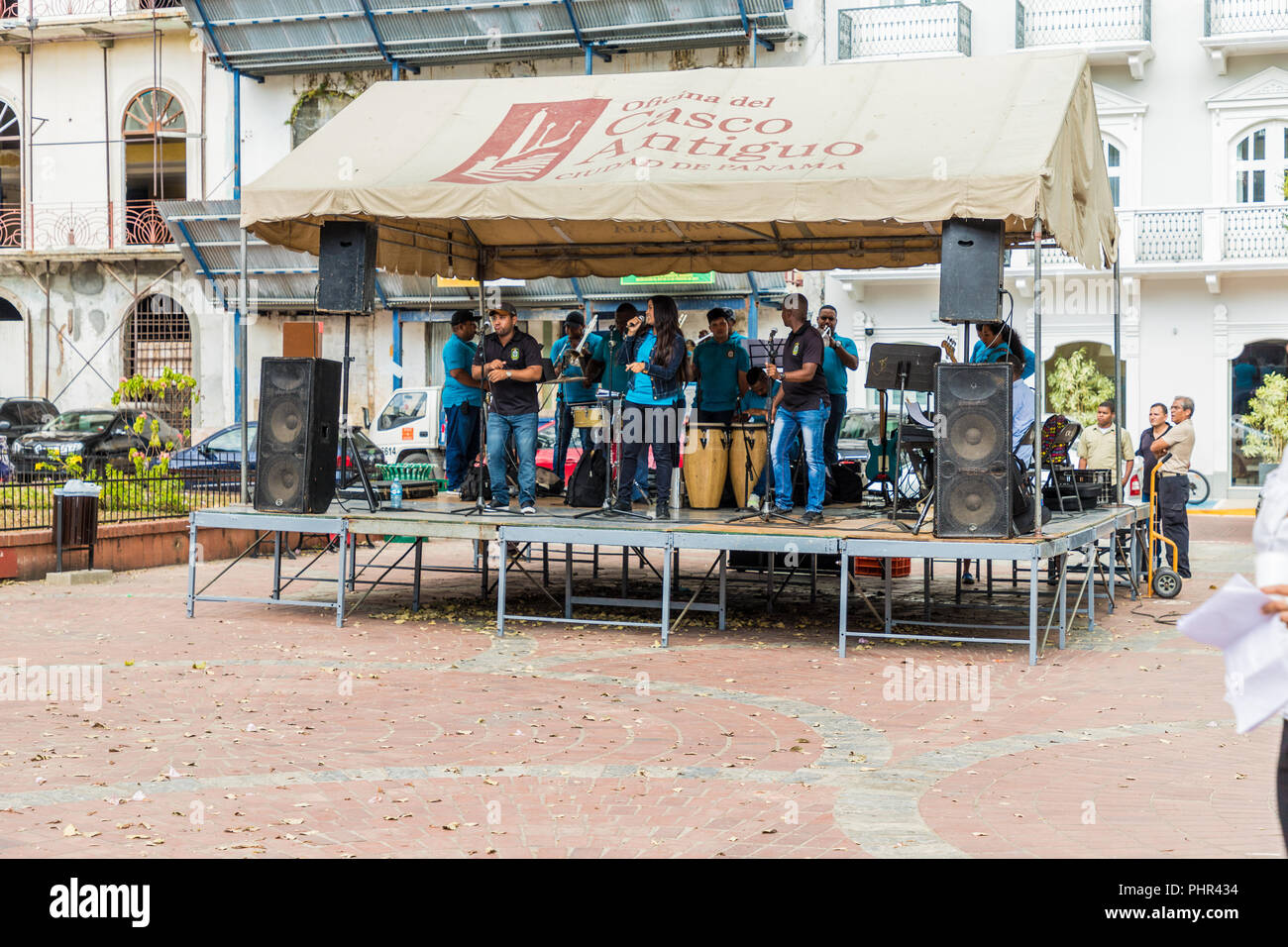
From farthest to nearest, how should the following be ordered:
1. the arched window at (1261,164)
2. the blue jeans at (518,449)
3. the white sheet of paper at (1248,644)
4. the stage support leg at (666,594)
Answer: the arched window at (1261,164) → the blue jeans at (518,449) → the stage support leg at (666,594) → the white sheet of paper at (1248,644)

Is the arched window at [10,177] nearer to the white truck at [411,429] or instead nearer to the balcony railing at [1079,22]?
the white truck at [411,429]

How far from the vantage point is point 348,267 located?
40.4ft

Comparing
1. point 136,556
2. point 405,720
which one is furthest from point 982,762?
point 136,556

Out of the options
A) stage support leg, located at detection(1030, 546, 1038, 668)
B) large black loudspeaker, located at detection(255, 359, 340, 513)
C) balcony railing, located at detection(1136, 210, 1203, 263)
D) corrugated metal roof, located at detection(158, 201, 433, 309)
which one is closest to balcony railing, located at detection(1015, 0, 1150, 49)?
balcony railing, located at detection(1136, 210, 1203, 263)

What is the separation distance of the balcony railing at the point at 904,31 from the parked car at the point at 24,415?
60.7ft

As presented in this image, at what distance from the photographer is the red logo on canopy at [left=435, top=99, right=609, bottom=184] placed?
1196 cm

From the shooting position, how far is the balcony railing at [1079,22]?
29891mm

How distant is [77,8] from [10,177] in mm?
4657

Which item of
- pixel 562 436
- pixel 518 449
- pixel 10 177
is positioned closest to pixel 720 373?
pixel 562 436

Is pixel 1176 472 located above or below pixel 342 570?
above

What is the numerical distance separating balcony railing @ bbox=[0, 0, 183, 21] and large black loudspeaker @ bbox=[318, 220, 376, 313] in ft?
81.6

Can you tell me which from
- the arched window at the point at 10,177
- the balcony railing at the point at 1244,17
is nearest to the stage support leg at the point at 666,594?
the balcony railing at the point at 1244,17

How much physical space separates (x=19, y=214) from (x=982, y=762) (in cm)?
3438

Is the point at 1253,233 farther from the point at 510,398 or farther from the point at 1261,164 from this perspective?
the point at 510,398
